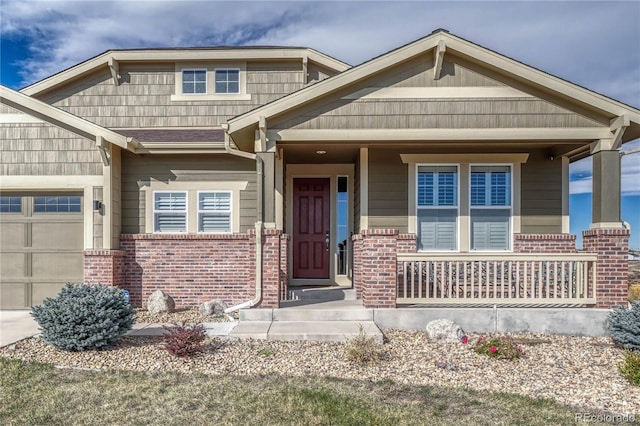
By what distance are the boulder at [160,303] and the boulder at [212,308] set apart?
25.2 inches

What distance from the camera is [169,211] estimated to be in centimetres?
877

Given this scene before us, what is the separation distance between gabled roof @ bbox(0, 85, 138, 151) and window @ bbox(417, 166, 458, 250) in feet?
18.3

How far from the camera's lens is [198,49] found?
32.9 ft

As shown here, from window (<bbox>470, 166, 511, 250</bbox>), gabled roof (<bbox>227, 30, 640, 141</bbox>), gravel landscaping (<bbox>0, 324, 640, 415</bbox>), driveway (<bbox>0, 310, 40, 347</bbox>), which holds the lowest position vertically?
driveway (<bbox>0, 310, 40, 347</bbox>)

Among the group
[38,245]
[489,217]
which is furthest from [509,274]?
[38,245]

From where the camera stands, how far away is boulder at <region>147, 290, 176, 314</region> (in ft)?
26.3

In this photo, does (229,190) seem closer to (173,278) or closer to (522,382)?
(173,278)

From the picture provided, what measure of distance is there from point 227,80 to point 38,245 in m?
5.35

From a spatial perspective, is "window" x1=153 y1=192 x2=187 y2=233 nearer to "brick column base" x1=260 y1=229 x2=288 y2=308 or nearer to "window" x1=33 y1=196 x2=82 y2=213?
"window" x1=33 y1=196 x2=82 y2=213

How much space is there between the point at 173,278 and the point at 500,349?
6.14 metres

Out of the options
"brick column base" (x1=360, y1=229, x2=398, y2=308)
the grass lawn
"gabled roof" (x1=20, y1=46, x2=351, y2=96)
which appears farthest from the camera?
"gabled roof" (x1=20, y1=46, x2=351, y2=96)

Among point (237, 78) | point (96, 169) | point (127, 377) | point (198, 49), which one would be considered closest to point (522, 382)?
point (127, 377)

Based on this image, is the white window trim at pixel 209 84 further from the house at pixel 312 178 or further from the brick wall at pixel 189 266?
the brick wall at pixel 189 266

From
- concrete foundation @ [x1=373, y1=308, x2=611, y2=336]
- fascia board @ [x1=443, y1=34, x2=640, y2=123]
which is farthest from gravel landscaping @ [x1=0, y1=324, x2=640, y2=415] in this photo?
fascia board @ [x1=443, y1=34, x2=640, y2=123]
